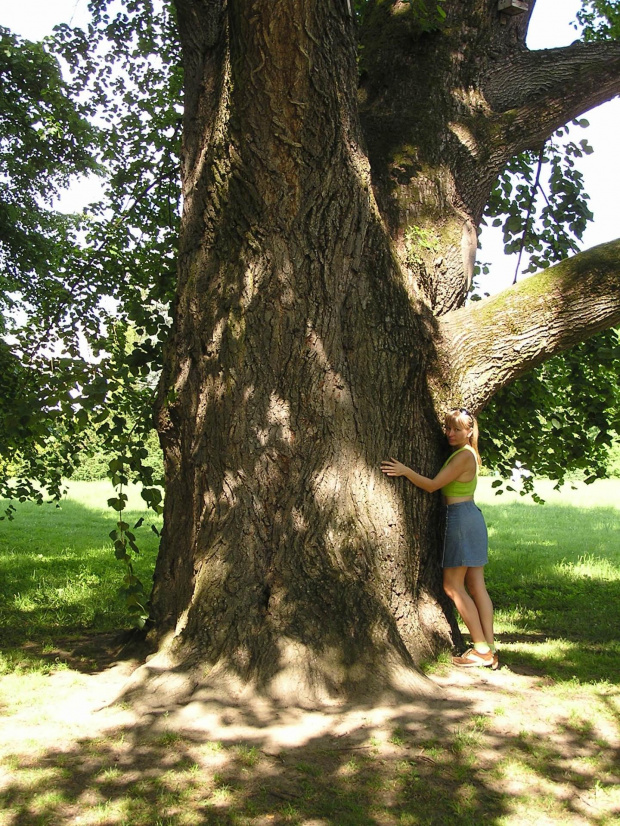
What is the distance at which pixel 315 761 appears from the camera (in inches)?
153

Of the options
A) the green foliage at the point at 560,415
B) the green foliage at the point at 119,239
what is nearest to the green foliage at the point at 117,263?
the green foliage at the point at 119,239

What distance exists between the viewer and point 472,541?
5.59m

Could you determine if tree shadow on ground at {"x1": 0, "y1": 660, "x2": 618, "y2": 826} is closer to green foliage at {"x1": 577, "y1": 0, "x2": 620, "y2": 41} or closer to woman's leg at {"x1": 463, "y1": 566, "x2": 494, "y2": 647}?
woman's leg at {"x1": 463, "y1": 566, "x2": 494, "y2": 647}

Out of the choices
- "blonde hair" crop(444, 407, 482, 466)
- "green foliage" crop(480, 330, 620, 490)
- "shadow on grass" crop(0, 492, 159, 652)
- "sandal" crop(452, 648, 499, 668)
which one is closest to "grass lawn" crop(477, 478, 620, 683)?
"sandal" crop(452, 648, 499, 668)

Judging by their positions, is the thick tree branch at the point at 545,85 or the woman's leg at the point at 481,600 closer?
the woman's leg at the point at 481,600

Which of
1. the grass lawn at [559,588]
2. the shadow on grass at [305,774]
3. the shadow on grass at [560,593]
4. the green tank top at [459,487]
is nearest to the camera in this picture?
the shadow on grass at [305,774]

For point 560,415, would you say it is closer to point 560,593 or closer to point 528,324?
point 560,593

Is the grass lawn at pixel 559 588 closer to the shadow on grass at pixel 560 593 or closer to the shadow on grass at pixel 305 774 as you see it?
the shadow on grass at pixel 560 593

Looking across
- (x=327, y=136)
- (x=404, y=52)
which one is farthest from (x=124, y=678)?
(x=404, y=52)

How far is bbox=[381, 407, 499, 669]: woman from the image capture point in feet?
18.3

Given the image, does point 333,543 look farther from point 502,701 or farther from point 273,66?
point 273,66

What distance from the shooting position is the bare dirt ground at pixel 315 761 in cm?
346

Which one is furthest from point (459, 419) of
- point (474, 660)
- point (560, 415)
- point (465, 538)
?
point (560, 415)

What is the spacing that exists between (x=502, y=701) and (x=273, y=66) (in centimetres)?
409
